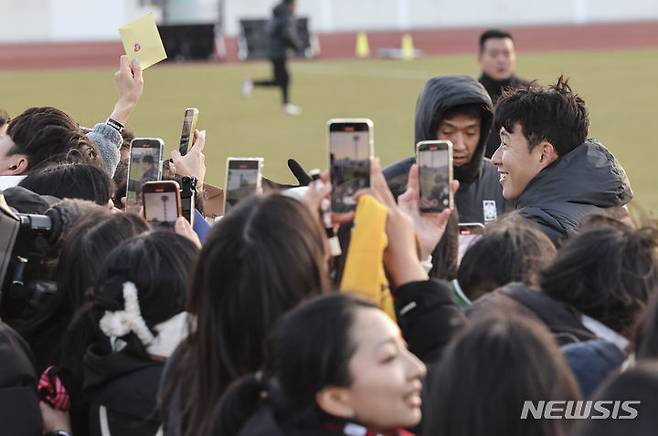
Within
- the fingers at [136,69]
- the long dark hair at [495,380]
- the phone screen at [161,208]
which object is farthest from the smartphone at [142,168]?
the long dark hair at [495,380]

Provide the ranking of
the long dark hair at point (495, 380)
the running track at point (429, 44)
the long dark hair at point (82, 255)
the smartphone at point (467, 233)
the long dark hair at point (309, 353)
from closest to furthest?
the long dark hair at point (495, 380) < the long dark hair at point (309, 353) < the long dark hair at point (82, 255) < the smartphone at point (467, 233) < the running track at point (429, 44)

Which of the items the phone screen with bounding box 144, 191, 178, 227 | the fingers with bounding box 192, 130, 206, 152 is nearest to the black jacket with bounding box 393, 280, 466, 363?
the phone screen with bounding box 144, 191, 178, 227

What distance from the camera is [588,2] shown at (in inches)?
1914

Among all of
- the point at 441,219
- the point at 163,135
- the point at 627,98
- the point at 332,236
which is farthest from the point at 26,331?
the point at 627,98

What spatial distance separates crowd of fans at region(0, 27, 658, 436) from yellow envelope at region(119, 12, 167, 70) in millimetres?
862

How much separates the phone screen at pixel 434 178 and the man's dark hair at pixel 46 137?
2044 mm

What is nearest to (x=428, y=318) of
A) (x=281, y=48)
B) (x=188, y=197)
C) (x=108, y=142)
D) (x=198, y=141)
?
(x=188, y=197)

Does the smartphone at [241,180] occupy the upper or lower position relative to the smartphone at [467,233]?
upper

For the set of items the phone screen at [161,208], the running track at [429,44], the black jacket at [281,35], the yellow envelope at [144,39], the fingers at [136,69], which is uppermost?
the yellow envelope at [144,39]

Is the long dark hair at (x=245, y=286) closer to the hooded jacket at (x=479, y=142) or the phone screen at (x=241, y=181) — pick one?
the phone screen at (x=241, y=181)

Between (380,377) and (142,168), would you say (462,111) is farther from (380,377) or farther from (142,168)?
(380,377)

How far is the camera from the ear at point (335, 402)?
8.64ft

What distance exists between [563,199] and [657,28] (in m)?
40.1

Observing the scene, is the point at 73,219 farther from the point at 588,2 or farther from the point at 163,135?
the point at 588,2
